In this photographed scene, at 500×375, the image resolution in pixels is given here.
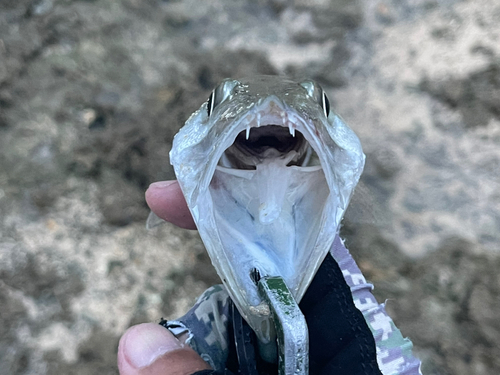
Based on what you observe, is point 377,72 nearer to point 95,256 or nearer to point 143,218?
point 143,218

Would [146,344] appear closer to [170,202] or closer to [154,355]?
[154,355]

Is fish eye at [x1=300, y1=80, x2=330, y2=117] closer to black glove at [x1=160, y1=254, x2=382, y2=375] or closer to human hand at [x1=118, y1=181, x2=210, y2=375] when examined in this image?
black glove at [x1=160, y1=254, x2=382, y2=375]

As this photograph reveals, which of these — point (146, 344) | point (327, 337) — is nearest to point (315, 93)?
point (327, 337)

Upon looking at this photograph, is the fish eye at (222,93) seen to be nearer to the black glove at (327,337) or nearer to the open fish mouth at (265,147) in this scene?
the open fish mouth at (265,147)

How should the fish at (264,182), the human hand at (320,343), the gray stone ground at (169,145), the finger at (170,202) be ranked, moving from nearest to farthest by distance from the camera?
1. the fish at (264,182)
2. the human hand at (320,343)
3. the finger at (170,202)
4. the gray stone ground at (169,145)

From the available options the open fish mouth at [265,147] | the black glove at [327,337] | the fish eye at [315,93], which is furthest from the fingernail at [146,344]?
the fish eye at [315,93]

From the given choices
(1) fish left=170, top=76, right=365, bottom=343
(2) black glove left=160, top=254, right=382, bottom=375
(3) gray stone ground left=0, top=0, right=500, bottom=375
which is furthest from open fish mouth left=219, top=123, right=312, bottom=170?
(3) gray stone ground left=0, top=0, right=500, bottom=375
